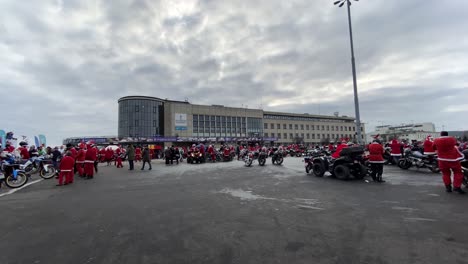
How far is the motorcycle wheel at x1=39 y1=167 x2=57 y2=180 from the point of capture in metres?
11.9

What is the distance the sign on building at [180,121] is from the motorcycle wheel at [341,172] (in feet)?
208

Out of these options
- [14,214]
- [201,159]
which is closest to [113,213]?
[14,214]

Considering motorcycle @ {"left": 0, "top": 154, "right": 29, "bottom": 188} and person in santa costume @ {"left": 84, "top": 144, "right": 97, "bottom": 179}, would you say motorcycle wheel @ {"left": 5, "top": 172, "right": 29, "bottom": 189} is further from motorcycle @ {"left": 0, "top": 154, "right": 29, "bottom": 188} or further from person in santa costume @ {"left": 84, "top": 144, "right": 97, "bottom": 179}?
person in santa costume @ {"left": 84, "top": 144, "right": 97, "bottom": 179}

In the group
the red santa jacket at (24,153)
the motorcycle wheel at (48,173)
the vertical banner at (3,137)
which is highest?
the vertical banner at (3,137)

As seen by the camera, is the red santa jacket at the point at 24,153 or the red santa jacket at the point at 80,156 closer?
the red santa jacket at the point at 80,156

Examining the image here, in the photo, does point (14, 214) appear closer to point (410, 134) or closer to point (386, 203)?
point (386, 203)

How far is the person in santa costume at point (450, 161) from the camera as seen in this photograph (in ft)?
20.8

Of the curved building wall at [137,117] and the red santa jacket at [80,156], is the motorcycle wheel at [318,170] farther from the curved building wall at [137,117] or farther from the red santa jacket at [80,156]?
the curved building wall at [137,117]

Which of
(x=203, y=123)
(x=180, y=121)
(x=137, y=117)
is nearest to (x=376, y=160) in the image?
(x=180, y=121)

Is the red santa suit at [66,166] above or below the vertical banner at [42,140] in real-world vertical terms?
below

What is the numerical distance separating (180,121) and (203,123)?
7885mm

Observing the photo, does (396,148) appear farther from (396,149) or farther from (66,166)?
(66,166)

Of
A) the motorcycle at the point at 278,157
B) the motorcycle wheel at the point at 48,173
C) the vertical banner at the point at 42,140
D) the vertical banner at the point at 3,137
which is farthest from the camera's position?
the vertical banner at the point at 42,140

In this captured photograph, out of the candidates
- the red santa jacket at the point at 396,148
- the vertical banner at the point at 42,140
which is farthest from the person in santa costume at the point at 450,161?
the vertical banner at the point at 42,140
